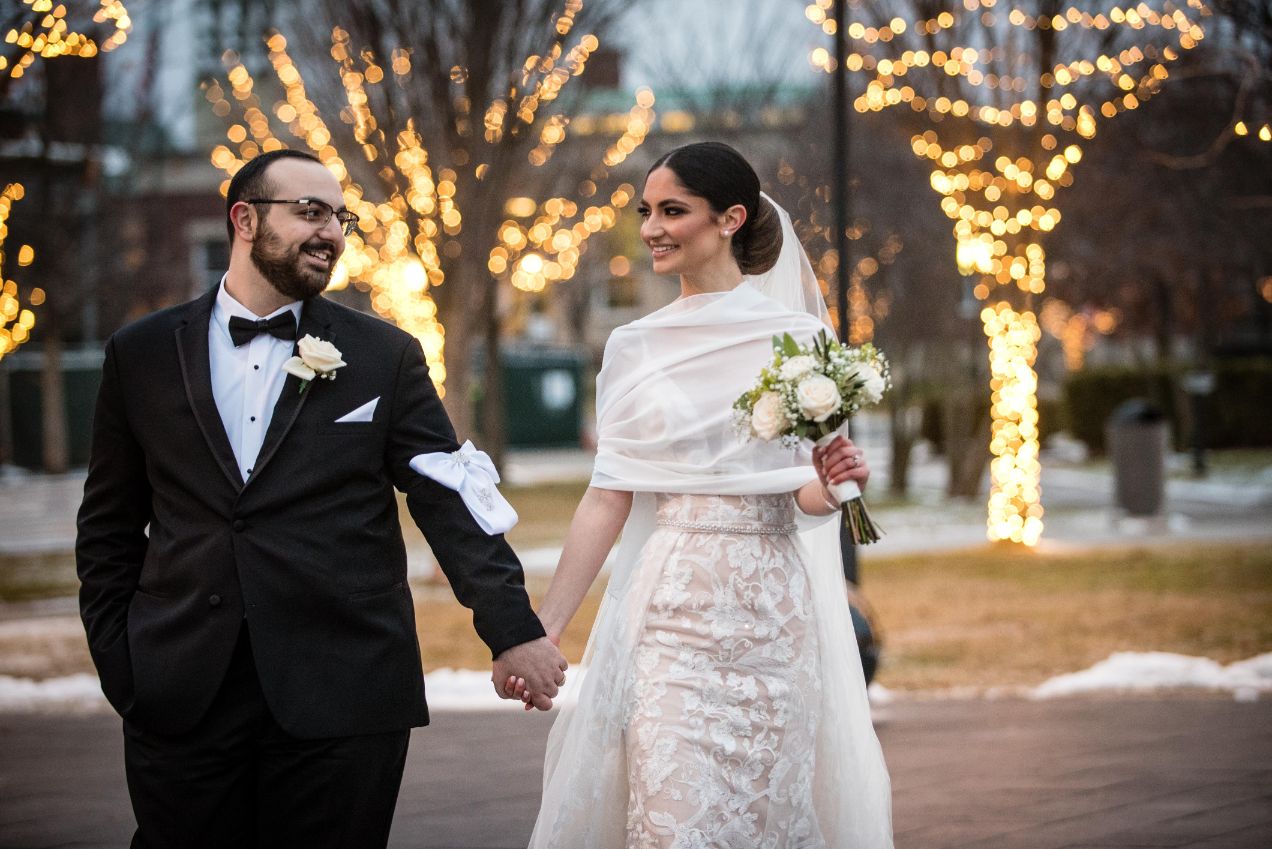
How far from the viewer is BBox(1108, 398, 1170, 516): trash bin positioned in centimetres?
1786

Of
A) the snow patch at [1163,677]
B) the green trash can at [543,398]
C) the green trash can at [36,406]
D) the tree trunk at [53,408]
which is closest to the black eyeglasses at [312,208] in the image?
the snow patch at [1163,677]

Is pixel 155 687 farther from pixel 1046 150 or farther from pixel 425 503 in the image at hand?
pixel 1046 150

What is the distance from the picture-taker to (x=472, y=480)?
3.55 meters

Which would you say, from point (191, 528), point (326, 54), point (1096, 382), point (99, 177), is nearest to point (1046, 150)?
point (326, 54)

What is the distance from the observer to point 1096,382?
33219 mm

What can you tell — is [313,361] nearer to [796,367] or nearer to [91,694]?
[796,367]

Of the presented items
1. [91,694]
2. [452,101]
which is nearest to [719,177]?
[91,694]

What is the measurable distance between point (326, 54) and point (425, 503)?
1184 centimetres

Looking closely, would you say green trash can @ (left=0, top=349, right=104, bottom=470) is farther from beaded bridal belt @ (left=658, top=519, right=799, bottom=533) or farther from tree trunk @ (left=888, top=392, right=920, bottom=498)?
beaded bridal belt @ (left=658, top=519, right=799, bottom=533)

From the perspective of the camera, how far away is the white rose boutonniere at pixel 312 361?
3354 millimetres

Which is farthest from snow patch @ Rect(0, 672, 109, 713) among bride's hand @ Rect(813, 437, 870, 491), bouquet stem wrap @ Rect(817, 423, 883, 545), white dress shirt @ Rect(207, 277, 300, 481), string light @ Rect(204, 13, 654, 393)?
bride's hand @ Rect(813, 437, 870, 491)

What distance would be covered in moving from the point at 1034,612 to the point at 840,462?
27.8 feet

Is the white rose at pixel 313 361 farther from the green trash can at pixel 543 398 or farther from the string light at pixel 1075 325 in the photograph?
the string light at pixel 1075 325

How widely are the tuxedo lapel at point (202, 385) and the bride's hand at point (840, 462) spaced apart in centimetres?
142
